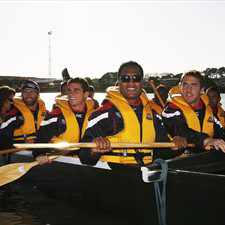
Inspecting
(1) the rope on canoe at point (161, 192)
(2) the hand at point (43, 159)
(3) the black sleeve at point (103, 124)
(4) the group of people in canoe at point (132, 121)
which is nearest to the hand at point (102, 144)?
(4) the group of people in canoe at point (132, 121)

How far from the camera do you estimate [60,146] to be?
18.1 ft

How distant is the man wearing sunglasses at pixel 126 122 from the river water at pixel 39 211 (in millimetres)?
1176

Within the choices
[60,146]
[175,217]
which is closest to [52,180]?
[60,146]

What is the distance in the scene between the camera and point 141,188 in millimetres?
5070

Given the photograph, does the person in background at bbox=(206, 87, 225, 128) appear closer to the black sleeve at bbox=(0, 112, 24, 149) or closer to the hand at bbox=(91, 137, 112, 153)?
the black sleeve at bbox=(0, 112, 24, 149)

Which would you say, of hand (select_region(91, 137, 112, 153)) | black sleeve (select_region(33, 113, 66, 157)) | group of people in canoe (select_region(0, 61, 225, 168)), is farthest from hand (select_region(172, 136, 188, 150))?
black sleeve (select_region(33, 113, 66, 157))

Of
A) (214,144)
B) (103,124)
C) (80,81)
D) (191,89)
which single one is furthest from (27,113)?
(214,144)

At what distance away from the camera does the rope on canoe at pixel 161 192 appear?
15.1 feet

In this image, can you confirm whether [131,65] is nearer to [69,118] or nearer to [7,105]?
[69,118]

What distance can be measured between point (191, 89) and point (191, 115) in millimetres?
360

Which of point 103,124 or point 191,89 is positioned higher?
point 191,89

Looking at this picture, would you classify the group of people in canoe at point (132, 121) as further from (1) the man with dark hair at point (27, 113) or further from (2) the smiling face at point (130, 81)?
(1) the man with dark hair at point (27, 113)

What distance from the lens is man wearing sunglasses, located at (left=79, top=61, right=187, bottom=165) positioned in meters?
5.22

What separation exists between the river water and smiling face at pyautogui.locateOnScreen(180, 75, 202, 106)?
194 centimetres
